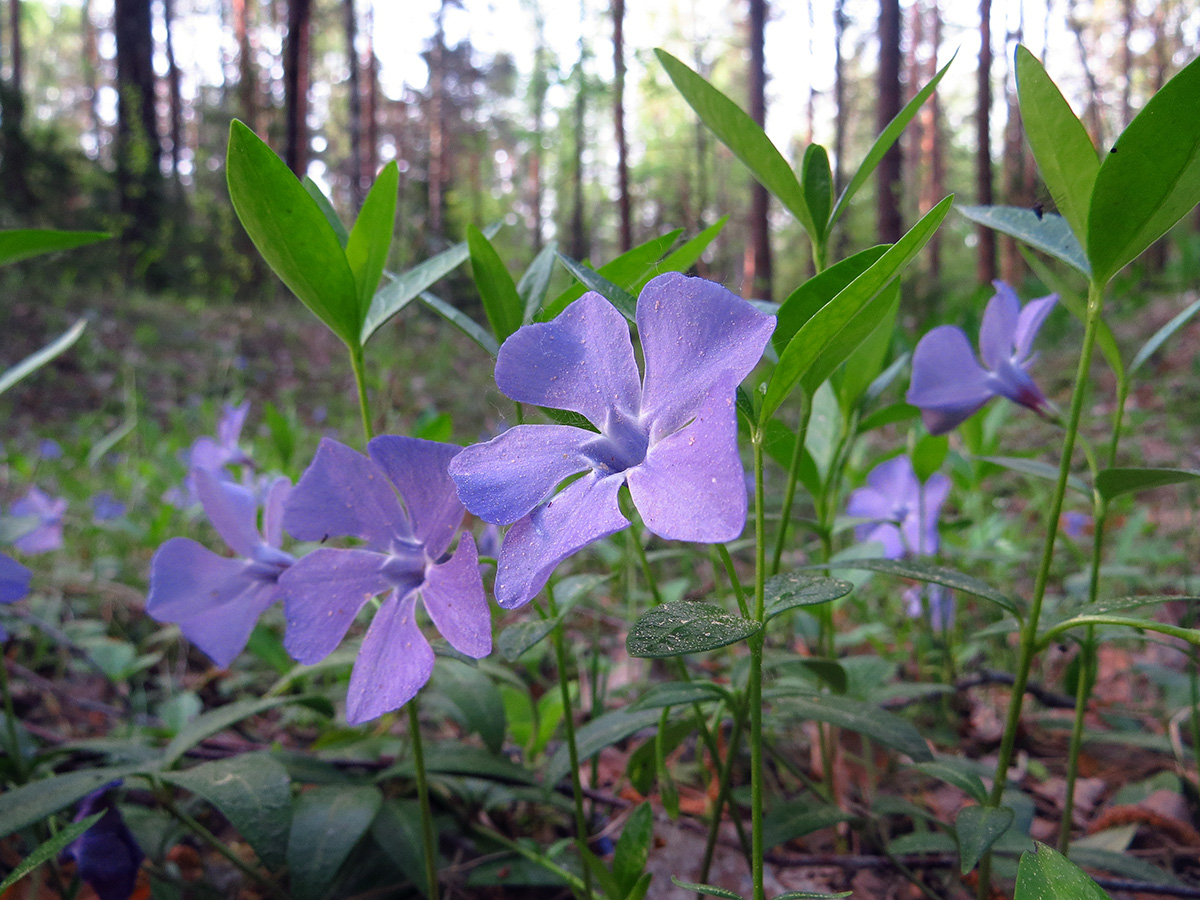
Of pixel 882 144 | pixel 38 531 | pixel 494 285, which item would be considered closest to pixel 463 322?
pixel 494 285

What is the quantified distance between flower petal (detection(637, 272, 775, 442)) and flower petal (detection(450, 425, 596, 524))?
0.18 ft

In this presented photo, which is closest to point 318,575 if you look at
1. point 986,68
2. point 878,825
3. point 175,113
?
point 878,825

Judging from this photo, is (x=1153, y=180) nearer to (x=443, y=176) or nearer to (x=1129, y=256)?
(x=1129, y=256)

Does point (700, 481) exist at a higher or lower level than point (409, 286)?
lower

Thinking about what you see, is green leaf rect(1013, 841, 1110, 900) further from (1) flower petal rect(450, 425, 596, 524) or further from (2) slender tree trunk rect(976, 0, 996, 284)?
(2) slender tree trunk rect(976, 0, 996, 284)

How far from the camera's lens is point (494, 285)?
0.61 meters

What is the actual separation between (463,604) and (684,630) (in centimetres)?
15

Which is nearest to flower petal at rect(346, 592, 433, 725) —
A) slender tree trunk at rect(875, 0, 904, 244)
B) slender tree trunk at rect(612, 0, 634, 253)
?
slender tree trunk at rect(875, 0, 904, 244)

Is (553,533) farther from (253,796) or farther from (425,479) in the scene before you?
(253,796)

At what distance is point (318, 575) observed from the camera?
55 cm

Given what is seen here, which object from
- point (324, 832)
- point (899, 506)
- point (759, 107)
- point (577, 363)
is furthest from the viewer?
point (759, 107)

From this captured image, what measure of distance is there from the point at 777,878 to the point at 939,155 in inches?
685

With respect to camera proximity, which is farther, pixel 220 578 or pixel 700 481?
pixel 220 578

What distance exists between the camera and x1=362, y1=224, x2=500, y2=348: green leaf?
61 centimetres
